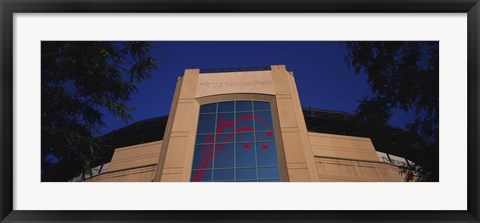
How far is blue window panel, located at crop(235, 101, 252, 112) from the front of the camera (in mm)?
8164

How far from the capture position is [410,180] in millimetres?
4516

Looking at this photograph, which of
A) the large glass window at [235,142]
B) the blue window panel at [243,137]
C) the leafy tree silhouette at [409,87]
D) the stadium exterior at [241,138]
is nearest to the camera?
the leafy tree silhouette at [409,87]

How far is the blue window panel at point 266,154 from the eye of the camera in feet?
21.6

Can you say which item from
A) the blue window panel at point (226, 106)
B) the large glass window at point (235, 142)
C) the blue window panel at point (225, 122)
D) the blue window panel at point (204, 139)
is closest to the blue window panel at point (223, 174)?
the large glass window at point (235, 142)

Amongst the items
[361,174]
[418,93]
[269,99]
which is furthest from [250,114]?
[418,93]

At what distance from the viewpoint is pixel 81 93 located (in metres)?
4.99

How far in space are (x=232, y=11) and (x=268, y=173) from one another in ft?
8.65

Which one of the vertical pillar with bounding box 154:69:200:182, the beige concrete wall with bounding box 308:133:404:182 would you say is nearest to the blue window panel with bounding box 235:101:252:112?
the vertical pillar with bounding box 154:69:200:182

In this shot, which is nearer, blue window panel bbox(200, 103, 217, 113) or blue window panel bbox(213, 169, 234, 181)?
blue window panel bbox(213, 169, 234, 181)

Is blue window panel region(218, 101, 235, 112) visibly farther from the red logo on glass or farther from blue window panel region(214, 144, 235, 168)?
blue window panel region(214, 144, 235, 168)

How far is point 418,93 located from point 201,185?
2.78 m

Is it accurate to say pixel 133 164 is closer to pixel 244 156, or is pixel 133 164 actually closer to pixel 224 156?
pixel 224 156

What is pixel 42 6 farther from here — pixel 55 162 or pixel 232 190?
pixel 232 190

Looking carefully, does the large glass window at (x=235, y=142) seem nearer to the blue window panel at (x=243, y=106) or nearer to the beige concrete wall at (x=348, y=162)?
the blue window panel at (x=243, y=106)
